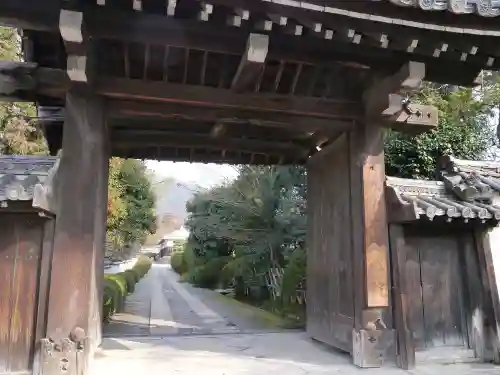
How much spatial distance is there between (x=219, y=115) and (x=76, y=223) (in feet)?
6.47

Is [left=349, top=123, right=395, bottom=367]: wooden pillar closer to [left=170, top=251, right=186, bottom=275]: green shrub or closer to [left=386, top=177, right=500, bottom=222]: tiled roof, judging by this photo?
[left=386, top=177, right=500, bottom=222]: tiled roof

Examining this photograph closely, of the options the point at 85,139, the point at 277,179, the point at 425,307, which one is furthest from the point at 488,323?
the point at 277,179

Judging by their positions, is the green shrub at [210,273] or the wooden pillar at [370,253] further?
the green shrub at [210,273]

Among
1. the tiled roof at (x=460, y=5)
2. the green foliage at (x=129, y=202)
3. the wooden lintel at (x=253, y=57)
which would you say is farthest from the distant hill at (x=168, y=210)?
the tiled roof at (x=460, y=5)

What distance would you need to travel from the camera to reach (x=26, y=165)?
4.59 meters

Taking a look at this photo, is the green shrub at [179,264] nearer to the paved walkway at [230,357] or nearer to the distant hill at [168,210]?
the distant hill at [168,210]

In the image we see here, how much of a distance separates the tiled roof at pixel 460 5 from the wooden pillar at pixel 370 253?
1.73 m

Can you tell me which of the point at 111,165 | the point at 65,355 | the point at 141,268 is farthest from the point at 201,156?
the point at 141,268

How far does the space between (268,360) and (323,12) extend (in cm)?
386

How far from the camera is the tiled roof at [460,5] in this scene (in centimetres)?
371

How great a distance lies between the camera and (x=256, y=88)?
16.7 ft

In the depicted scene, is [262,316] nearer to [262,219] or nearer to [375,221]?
[262,219]

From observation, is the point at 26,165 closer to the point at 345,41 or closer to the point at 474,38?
the point at 345,41

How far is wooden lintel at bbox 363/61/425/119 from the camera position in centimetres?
441
